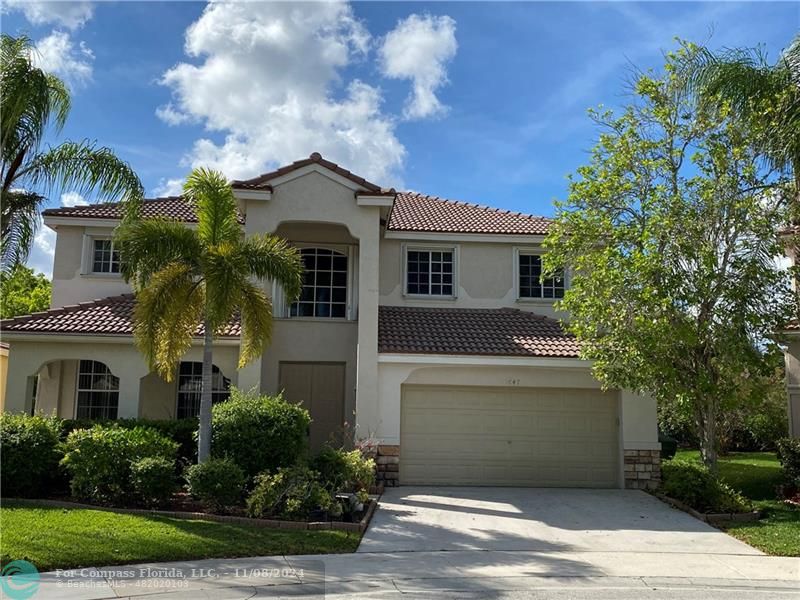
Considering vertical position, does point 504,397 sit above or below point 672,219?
below

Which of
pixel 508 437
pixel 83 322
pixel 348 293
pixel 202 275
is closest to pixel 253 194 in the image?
pixel 348 293

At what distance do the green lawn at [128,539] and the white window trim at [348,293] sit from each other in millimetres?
7490

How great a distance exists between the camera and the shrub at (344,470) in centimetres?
1268

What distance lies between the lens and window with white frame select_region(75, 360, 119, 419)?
58.7 feet

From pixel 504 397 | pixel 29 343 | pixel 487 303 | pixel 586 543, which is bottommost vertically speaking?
pixel 586 543

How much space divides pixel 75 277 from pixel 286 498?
34.8 ft

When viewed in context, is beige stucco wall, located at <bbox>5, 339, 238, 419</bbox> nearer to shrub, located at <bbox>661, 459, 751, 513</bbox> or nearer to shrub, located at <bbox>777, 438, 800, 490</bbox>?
shrub, located at <bbox>661, 459, 751, 513</bbox>

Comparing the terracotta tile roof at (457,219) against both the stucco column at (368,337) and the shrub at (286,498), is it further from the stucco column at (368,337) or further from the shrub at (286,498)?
the shrub at (286,498)

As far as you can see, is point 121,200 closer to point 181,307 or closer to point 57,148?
point 57,148

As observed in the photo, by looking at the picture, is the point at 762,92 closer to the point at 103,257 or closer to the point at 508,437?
the point at 508,437

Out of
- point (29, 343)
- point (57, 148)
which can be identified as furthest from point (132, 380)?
point (57, 148)

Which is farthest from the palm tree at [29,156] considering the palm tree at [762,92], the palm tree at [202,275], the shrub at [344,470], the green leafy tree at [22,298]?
the green leafy tree at [22,298]

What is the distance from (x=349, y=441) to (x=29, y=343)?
25.3ft

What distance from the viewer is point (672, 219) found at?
13.2 meters
